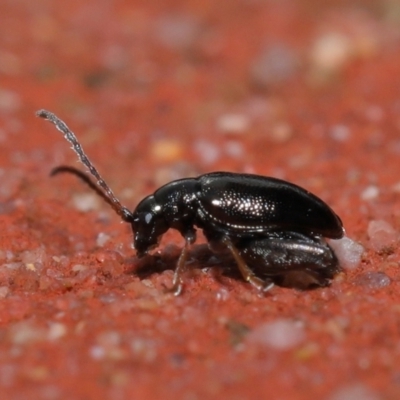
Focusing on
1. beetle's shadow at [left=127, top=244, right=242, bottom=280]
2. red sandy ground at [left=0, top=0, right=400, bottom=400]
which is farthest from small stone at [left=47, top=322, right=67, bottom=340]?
beetle's shadow at [left=127, top=244, right=242, bottom=280]

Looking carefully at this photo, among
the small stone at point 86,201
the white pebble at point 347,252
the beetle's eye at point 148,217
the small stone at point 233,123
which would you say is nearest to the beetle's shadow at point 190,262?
the beetle's eye at point 148,217

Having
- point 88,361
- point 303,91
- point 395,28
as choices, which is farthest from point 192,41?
point 88,361

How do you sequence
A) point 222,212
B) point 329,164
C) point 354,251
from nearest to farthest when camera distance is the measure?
point 222,212 → point 354,251 → point 329,164

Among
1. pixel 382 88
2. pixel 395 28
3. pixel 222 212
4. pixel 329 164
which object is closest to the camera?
pixel 222 212

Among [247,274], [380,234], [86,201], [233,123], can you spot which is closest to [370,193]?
[380,234]

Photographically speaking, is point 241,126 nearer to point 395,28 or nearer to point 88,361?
point 395,28

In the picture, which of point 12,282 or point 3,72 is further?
point 3,72

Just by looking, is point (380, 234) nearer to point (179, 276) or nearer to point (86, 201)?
point (179, 276)

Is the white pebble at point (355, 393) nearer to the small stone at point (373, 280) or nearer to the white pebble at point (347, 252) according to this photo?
the small stone at point (373, 280)
